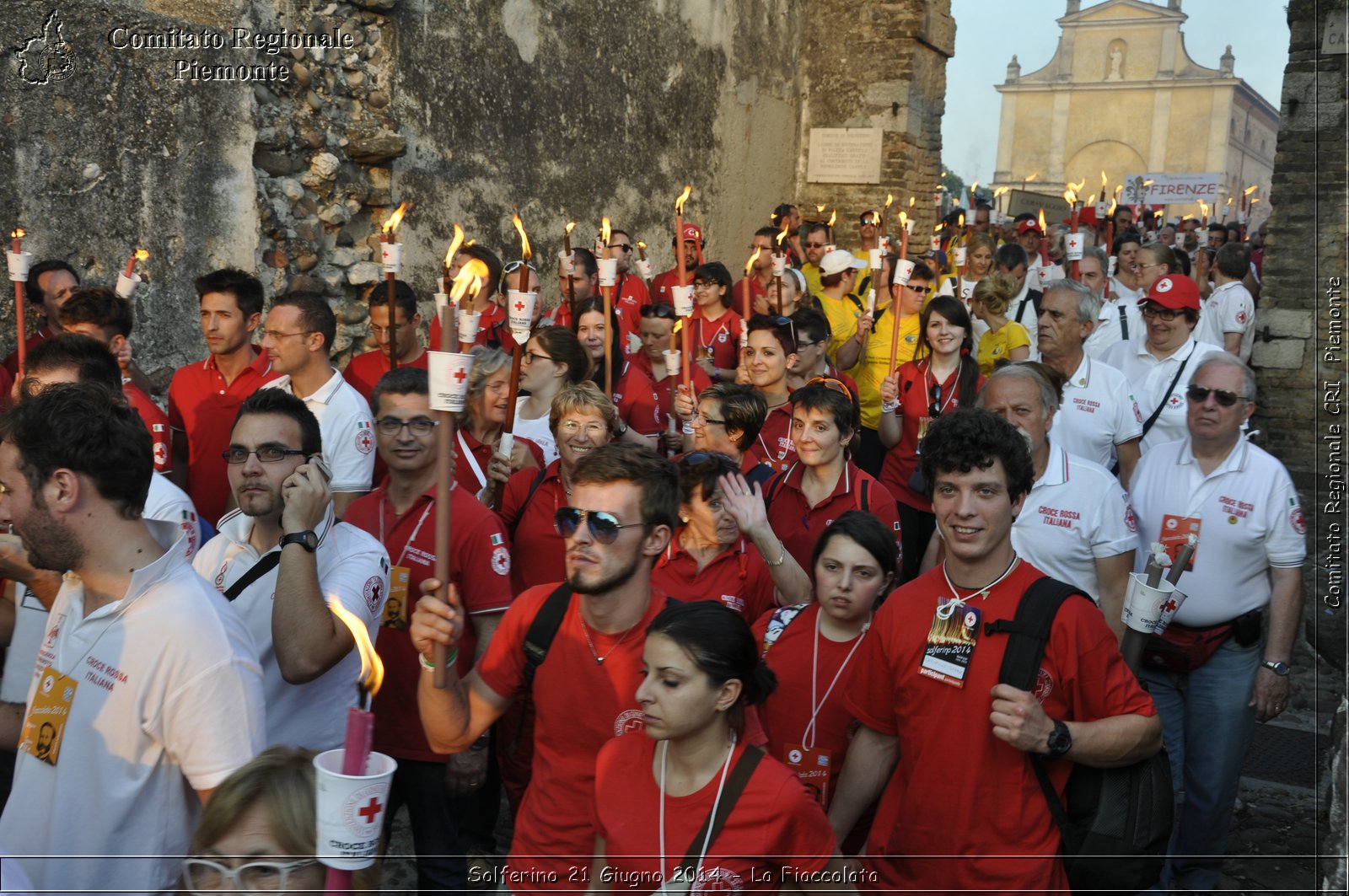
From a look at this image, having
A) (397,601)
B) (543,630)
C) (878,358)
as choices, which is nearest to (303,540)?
(543,630)

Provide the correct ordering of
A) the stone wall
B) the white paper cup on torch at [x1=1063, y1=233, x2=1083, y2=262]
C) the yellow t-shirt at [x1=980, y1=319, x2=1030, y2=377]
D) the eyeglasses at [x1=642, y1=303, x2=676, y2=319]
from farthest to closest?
the white paper cup on torch at [x1=1063, y1=233, x2=1083, y2=262], the yellow t-shirt at [x1=980, y1=319, x2=1030, y2=377], the eyeglasses at [x1=642, y1=303, x2=676, y2=319], the stone wall

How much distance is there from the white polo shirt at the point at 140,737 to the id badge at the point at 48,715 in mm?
24

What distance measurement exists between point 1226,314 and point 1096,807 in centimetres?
834

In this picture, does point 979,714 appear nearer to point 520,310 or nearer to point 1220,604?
point 1220,604

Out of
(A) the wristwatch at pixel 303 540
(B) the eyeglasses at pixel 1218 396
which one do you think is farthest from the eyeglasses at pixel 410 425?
(B) the eyeglasses at pixel 1218 396

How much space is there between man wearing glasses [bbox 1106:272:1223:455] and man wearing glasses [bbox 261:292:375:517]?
13.3 feet

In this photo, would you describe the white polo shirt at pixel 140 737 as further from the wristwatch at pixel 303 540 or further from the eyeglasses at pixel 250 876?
the wristwatch at pixel 303 540

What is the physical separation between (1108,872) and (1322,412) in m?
8.85

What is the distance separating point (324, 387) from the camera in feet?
17.5

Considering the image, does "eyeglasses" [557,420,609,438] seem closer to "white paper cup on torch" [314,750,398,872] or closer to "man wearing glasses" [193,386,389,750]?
"man wearing glasses" [193,386,389,750]

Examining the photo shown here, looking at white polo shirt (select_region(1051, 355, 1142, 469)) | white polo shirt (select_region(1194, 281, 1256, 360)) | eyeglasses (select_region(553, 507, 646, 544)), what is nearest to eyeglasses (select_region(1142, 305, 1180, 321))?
white polo shirt (select_region(1051, 355, 1142, 469))

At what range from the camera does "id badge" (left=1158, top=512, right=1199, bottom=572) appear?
4734 mm

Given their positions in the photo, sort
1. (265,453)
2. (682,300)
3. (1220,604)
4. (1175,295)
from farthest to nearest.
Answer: (1175,295), (682,300), (1220,604), (265,453)

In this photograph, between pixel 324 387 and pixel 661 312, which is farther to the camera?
pixel 661 312
